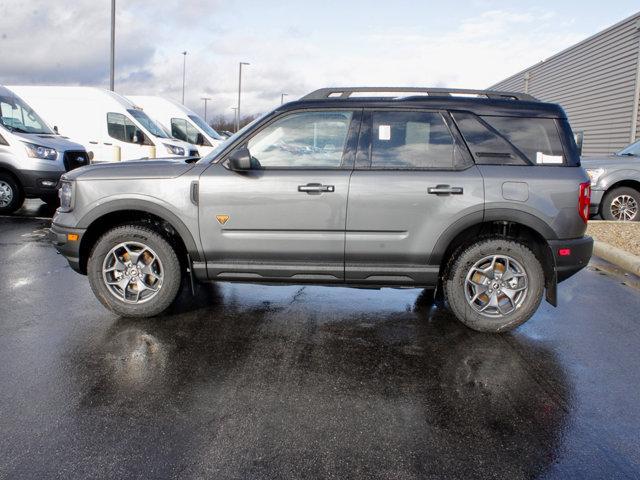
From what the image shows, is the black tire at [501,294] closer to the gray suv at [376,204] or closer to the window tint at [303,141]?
the gray suv at [376,204]

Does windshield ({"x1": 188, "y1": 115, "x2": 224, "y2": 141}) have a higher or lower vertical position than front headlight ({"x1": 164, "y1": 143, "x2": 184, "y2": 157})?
higher

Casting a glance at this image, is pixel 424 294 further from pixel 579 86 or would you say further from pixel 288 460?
pixel 579 86

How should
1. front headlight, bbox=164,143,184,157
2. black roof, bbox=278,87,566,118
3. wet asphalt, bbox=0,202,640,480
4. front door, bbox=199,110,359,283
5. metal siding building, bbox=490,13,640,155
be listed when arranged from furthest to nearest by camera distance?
1. front headlight, bbox=164,143,184,157
2. metal siding building, bbox=490,13,640,155
3. black roof, bbox=278,87,566,118
4. front door, bbox=199,110,359,283
5. wet asphalt, bbox=0,202,640,480

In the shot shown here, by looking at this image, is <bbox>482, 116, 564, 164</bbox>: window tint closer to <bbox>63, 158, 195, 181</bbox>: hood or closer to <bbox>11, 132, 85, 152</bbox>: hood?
<bbox>63, 158, 195, 181</bbox>: hood

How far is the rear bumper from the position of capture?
15.6 feet

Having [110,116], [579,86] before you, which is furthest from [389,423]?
[579,86]

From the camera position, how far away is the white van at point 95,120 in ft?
58.7

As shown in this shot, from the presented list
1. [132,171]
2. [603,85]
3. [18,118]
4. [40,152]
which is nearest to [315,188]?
[132,171]

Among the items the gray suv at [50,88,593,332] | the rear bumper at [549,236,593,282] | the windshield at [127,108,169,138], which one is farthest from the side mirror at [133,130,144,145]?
the rear bumper at [549,236,593,282]

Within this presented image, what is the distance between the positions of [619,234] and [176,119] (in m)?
17.0

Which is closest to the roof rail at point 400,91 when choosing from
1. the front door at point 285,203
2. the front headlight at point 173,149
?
the front door at point 285,203

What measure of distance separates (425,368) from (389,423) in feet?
3.01

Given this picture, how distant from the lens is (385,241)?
477 centimetres

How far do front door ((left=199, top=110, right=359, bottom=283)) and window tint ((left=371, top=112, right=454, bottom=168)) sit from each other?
213 millimetres
